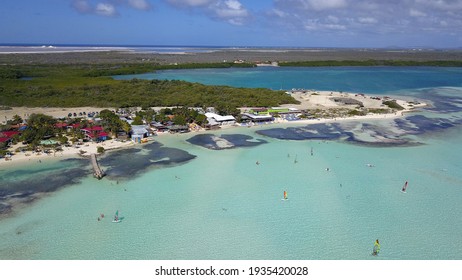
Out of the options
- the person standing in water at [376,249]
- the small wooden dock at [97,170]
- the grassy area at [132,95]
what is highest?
the grassy area at [132,95]

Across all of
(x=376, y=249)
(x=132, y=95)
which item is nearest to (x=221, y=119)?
(x=132, y=95)

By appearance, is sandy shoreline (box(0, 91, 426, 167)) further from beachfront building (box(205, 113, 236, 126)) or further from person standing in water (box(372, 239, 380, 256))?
person standing in water (box(372, 239, 380, 256))

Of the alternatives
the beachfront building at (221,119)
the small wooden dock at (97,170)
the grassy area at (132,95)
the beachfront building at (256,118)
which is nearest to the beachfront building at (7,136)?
the small wooden dock at (97,170)

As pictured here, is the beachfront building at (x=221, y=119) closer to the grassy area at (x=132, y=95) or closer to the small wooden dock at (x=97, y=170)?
the grassy area at (x=132, y=95)

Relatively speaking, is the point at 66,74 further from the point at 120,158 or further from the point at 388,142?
the point at 388,142

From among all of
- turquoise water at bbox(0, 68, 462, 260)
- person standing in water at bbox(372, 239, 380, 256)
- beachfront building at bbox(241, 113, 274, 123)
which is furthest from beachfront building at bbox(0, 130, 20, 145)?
person standing in water at bbox(372, 239, 380, 256)

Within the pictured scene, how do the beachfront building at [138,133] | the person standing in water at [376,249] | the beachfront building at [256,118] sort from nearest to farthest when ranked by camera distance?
the person standing in water at [376,249] → the beachfront building at [138,133] → the beachfront building at [256,118]

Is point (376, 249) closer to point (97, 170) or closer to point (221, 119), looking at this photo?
point (97, 170)

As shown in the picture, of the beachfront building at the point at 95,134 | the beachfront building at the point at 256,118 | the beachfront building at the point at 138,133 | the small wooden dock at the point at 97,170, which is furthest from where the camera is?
the beachfront building at the point at 256,118

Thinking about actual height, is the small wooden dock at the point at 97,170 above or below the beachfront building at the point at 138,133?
below
